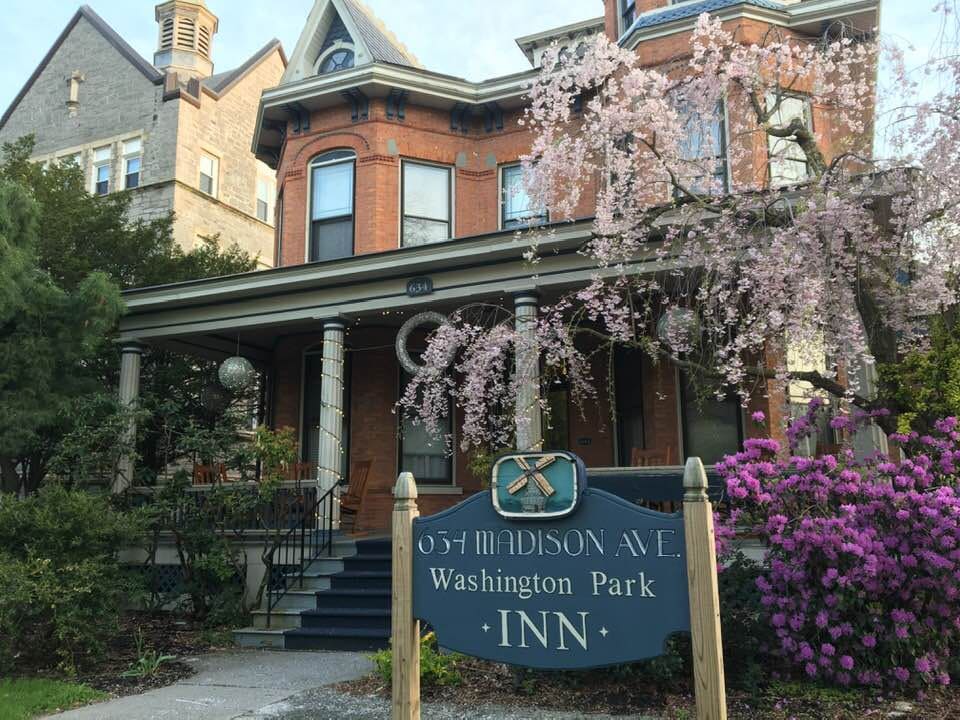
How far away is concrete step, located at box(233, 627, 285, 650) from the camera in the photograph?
877 cm

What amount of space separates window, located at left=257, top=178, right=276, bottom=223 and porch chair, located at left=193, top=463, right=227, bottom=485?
60.9 feet

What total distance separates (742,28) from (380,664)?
1034 cm

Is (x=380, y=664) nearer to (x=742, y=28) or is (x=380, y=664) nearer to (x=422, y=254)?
(x=422, y=254)

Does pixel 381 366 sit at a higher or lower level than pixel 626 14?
lower

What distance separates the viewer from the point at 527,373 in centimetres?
965

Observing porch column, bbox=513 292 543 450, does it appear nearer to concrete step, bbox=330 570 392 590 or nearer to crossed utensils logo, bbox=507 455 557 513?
concrete step, bbox=330 570 392 590

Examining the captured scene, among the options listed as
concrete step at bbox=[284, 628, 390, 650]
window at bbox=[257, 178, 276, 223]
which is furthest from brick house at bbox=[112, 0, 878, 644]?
window at bbox=[257, 178, 276, 223]

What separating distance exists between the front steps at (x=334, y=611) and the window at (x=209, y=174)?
1995 centimetres

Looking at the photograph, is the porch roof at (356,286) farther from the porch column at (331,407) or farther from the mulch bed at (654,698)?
the mulch bed at (654,698)

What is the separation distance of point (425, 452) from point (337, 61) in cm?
770

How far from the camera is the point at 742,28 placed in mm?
12258

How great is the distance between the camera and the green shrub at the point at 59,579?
7281 mm

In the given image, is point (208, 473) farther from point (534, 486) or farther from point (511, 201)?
point (534, 486)

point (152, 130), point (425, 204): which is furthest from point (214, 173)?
point (425, 204)
